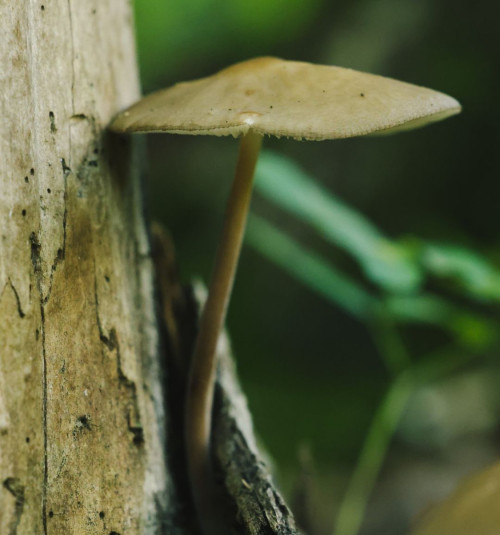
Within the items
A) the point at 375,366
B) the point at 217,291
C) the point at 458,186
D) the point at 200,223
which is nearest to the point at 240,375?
the point at 375,366

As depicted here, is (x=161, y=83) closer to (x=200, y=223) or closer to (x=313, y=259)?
(x=200, y=223)

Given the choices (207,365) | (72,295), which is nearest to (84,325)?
(72,295)

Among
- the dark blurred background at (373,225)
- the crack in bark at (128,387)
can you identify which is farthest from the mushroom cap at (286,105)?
the dark blurred background at (373,225)

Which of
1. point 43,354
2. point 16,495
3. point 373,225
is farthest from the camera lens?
point 373,225

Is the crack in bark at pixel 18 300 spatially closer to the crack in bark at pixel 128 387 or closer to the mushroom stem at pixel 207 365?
the crack in bark at pixel 128 387

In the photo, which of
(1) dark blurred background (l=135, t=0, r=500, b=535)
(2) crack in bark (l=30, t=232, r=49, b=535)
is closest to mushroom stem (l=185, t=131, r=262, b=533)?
(2) crack in bark (l=30, t=232, r=49, b=535)

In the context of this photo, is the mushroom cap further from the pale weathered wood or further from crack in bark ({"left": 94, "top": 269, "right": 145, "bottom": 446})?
crack in bark ({"left": 94, "top": 269, "right": 145, "bottom": 446})

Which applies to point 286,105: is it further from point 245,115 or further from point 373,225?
point 373,225
